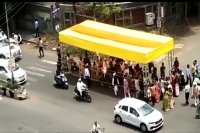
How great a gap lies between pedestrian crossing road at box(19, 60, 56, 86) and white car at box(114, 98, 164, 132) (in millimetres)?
7895

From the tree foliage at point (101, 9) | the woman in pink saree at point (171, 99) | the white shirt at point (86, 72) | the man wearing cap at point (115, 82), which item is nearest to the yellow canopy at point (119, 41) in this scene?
the white shirt at point (86, 72)

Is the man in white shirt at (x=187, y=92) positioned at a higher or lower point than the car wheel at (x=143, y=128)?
higher

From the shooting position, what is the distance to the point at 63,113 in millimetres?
19703

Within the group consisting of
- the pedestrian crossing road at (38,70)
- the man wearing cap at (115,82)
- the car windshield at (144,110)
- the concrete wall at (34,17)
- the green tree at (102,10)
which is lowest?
the pedestrian crossing road at (38,70)

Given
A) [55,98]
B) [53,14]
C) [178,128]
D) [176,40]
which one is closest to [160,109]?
[178,128]

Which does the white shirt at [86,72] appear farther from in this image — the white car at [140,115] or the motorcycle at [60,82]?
the white car at [140,115]

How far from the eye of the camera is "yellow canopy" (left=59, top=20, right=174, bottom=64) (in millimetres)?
19203

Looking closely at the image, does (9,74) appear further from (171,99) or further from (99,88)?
(171,99)

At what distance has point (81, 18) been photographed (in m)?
28.5

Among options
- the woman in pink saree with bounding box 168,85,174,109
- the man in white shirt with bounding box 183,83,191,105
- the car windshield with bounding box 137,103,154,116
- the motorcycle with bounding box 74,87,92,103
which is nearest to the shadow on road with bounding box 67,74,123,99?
the motorcycle with bounding box 74,87,92,103

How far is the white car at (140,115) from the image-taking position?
1678cm

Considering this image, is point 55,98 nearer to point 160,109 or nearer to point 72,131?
point 72,131

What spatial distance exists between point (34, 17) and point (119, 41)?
1250cm

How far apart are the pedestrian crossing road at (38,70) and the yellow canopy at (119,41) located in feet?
9.55
